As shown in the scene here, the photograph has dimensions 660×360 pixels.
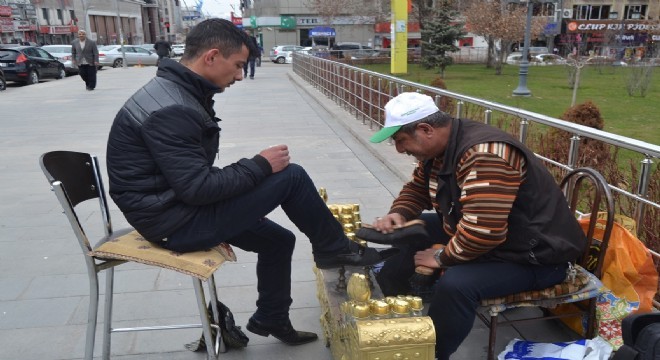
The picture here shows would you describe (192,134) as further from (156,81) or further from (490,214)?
(490,214)

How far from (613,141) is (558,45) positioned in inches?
2117

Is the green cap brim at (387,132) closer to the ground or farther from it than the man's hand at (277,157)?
farther from it

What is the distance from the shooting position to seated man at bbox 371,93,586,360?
2.00m

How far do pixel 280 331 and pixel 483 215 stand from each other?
1.15 metres

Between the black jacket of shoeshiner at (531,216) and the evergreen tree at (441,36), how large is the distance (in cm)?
2273

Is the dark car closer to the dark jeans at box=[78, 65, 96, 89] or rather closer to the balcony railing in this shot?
the dark jeans at box=[78, 65, 96, 89]

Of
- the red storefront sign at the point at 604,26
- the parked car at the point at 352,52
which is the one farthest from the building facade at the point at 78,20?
the red storefront sign at the point at 604,26

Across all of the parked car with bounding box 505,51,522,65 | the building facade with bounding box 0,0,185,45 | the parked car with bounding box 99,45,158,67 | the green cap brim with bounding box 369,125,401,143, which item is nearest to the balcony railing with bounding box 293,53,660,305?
the green cap brim with bounding box 369,125,401,143

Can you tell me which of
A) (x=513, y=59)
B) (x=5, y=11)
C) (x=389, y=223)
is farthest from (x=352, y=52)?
(x=389, y=223)

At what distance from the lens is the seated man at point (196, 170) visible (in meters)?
1.89

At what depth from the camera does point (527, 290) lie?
2172 mm

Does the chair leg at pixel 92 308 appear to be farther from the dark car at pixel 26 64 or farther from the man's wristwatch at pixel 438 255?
the dark car at pixel 26 64

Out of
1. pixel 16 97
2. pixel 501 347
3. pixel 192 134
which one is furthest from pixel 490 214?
pixel 16 97

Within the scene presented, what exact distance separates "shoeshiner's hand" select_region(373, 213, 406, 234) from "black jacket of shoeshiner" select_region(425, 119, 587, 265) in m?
0.31
